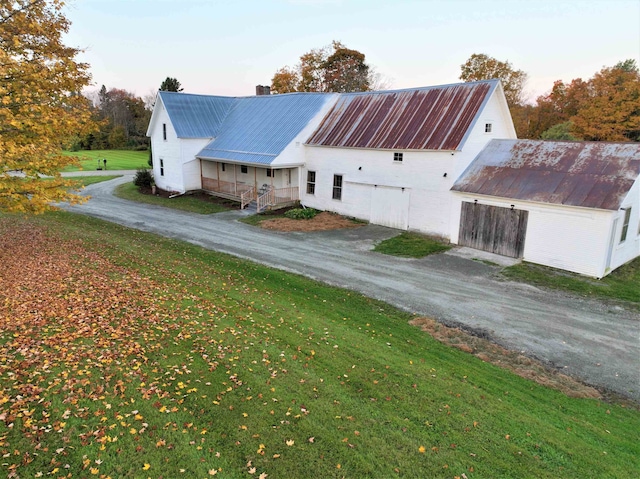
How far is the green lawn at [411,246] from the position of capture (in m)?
18.2

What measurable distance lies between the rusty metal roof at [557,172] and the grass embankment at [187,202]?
14.7m

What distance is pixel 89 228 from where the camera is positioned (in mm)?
18953

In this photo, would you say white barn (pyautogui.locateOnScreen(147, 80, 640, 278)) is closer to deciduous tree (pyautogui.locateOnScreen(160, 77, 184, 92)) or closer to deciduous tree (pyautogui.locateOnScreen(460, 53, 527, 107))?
deciduous tree (pyautogui.locateOnScreen(160, 77, 184, 92))

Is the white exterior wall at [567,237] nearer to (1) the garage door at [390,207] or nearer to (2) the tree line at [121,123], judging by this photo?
(1) the garage door at [390,207]

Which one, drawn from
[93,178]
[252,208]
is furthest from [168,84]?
[252,208]

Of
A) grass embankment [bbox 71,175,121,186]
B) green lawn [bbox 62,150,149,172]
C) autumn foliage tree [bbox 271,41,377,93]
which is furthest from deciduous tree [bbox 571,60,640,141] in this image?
green lawn [bbox 62,150,149,172]

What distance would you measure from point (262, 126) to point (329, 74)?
2607cm

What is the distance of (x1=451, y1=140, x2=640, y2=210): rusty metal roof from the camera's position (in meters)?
15.7

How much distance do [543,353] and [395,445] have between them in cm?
586

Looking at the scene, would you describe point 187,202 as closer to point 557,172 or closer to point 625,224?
point 557,172

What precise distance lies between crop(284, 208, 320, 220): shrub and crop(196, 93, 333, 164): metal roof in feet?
11.0

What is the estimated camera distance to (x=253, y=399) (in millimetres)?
6645

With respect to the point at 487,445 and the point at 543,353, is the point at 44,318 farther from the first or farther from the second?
the point at 543,353

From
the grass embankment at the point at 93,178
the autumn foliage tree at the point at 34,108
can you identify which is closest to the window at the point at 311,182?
the autumn foliage tree at the point at 34,108
